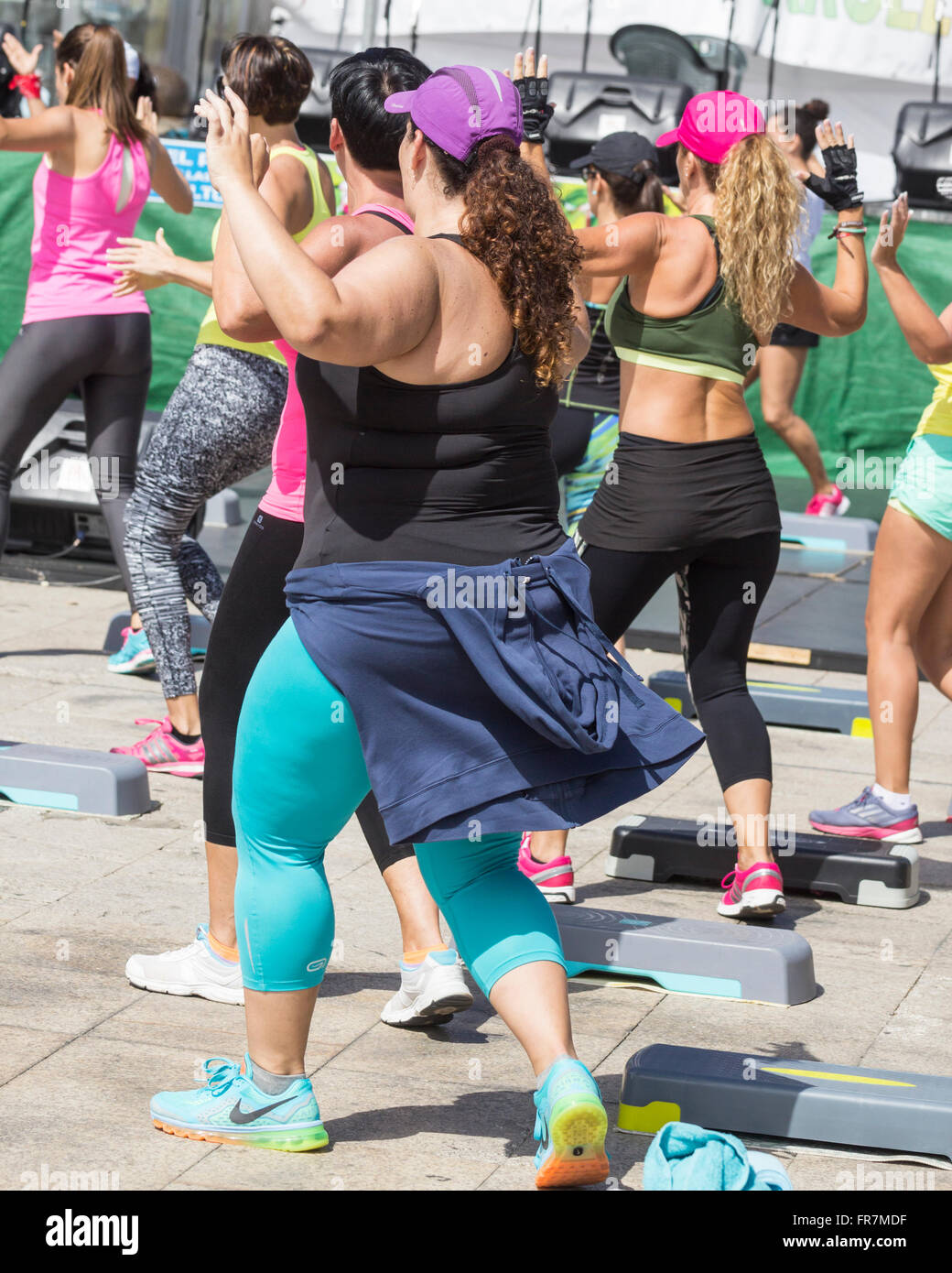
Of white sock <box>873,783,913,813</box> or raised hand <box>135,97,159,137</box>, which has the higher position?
raised hand <box>135,97,159,137</box>

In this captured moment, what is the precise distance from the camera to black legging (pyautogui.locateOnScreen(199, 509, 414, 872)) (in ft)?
11.0

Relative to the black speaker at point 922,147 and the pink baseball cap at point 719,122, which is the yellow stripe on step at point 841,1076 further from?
the black speaker at point 922,147

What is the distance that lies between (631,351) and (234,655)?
56.4 inches

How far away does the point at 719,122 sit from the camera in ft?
13.3

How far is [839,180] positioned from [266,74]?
1488mm

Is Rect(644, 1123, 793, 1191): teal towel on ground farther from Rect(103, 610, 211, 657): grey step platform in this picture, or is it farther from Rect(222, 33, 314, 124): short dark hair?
Rect(103, 610, 211, 657): grey step platform

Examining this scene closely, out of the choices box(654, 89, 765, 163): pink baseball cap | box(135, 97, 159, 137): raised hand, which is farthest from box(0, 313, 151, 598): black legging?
box(654, 89, 765, 163): pink baseball cap

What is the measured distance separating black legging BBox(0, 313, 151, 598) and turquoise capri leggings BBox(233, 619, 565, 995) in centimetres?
328

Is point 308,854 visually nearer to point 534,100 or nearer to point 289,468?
point 289,468

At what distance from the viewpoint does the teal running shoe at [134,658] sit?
6207 mm

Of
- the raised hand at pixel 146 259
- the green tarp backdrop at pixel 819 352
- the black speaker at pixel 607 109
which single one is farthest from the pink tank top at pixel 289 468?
the black speaker at pixel 607 109

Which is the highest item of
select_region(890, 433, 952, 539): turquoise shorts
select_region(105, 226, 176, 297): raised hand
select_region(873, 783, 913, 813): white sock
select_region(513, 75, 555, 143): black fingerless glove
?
select_region(513, 75, 555, 143): black fingerless glove

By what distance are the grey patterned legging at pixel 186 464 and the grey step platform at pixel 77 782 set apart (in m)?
0.49
